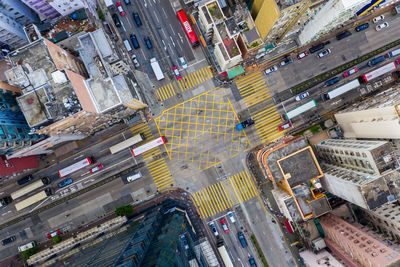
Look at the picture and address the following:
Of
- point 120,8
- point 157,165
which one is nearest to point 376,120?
point 157,165

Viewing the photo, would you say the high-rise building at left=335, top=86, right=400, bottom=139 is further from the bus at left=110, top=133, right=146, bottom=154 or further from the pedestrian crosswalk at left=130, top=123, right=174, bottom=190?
the bus at left=110, top=133, right=146, bottom=154

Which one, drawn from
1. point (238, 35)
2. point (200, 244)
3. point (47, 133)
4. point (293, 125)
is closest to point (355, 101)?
point (293, 125)

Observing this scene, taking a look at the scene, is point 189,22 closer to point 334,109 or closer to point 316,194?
point 334,109

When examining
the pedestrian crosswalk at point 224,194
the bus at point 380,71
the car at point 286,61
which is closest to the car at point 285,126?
the pedestrian crosswalk at point 224,194

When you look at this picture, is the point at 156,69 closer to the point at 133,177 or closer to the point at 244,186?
the point at 133,177

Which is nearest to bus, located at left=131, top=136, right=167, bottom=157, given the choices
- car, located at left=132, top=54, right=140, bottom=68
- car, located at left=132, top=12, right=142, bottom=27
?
car, located at left=132, top=54, right=140, bottom=68

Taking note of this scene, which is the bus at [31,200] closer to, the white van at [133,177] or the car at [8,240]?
the car at [8,240]
